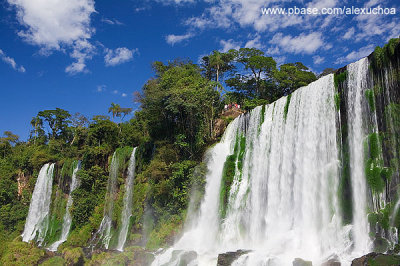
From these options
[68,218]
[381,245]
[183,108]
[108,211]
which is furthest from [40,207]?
[381,245]

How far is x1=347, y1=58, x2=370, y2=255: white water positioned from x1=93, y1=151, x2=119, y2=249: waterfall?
17896 millimetres

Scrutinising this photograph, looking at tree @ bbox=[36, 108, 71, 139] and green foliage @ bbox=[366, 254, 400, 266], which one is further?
tree @ bbox=[36, 108, 71, 139]

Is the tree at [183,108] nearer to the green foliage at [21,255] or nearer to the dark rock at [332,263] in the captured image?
the green foliage at [21,255]

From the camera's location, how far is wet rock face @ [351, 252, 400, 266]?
812 cm

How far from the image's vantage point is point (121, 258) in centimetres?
1510

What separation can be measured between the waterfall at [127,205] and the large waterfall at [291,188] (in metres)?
6.36

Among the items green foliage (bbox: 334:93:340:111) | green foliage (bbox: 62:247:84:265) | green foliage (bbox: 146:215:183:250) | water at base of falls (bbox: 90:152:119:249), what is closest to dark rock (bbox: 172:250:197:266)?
green foliage (bbox: 146:215:183:250)

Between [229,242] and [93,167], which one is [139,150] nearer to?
[93,167]

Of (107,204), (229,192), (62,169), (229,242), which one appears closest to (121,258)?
(229,242)

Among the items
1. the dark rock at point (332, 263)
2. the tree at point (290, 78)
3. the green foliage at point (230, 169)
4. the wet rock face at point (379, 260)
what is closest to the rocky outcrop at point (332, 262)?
the dark rock at point (332, 263)

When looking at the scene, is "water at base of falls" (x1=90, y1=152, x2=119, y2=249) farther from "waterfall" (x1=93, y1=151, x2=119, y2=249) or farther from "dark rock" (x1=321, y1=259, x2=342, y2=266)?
"dark rock" (x1=321, y1=259, x2=342, y2=266)

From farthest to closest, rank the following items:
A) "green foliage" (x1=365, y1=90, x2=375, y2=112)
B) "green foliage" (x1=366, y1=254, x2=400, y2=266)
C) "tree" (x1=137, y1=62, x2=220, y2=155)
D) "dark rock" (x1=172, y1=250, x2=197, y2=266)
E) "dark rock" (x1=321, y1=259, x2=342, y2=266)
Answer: "tree" (x1=137, y1=62, x2=220, y2=155), "dark rock" (x1=172, y1=250, x2=197, y2=266), "green foliage" (x1=365, y1=90, x2=375, y2=112), "dark rock" (x1=321, y1=259, x2=342, y2=266), "green foliage" (x1=366, y1=254, x2=400, y2=266)

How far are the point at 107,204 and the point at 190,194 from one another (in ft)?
32.9

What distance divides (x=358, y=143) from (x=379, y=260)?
17.7ft
